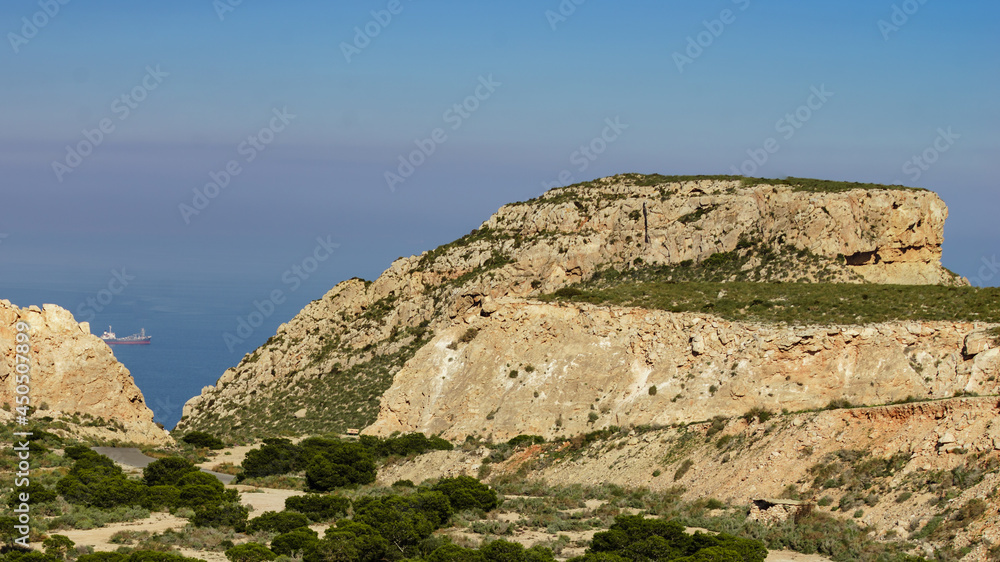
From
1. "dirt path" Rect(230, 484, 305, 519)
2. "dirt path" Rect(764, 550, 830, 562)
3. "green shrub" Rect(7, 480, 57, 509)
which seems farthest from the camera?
"dirt path" Rect(230, 484, 305, 519)

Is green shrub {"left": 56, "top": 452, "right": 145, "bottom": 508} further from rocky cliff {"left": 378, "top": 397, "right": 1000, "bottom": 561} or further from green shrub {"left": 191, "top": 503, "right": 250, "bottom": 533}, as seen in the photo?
rocky cliff {"left": 378, "top": 397, "right": 1000, "bottom": 561}

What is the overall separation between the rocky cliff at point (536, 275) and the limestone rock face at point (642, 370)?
0.18m

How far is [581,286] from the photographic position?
75062mm

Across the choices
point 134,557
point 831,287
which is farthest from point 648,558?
point 831,287

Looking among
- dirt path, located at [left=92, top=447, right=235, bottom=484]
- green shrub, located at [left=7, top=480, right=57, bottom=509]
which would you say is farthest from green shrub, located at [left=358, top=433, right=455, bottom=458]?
green shrub, located at [left=7, top=480, right=57, bottom=509]

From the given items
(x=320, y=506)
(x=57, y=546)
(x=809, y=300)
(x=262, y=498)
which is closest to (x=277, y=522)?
(x=320, y=506)

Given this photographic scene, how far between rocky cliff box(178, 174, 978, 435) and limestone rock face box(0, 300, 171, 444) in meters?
13.9

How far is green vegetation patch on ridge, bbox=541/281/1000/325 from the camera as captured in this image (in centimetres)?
5272

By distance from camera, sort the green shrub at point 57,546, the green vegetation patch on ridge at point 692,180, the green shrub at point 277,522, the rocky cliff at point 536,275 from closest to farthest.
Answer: the green shrub at point 57,546, the green shrub at point 277,522, the rocky cliff at point 536,275, the green vegetation patch on ridge at point 692,180

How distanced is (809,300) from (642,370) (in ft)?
32.7

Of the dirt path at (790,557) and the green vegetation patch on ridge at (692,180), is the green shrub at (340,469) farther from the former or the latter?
the green vegetation patch on ridge at (692,180)

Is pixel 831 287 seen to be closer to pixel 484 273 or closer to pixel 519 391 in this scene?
pixel 519 391

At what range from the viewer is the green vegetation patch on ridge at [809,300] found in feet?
173

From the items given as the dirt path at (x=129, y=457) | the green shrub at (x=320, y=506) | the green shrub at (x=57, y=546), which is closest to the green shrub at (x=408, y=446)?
the dirt path at (x=129, y=457)
